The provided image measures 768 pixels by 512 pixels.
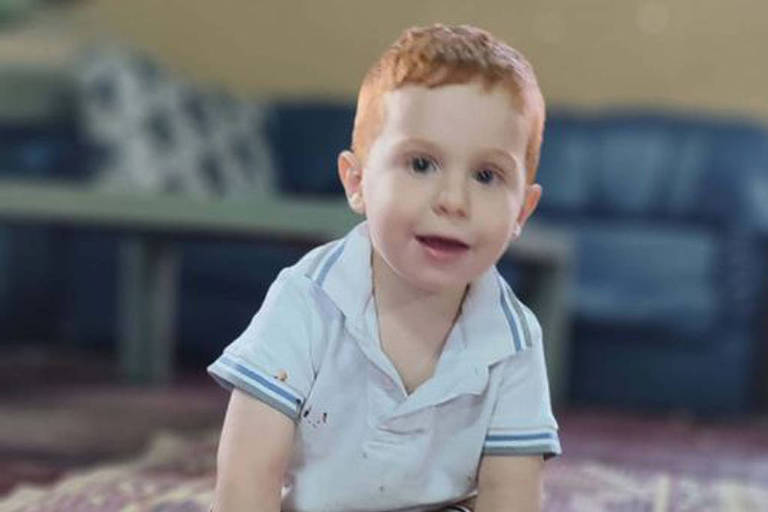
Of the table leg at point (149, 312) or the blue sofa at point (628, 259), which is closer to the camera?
the table leg at point (149, 312)

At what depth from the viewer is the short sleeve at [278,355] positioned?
1.21m

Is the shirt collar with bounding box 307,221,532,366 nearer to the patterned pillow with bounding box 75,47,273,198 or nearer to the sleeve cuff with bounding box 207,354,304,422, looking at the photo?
the sleeve cuff with bounding box 207,354,304,422

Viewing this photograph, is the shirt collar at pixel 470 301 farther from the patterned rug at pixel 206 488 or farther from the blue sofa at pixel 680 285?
the blue sofa at pixel 680 285

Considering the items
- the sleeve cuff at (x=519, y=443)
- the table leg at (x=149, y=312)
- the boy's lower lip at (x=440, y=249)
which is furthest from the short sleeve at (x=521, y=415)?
the table leg at (x=149, y=312)

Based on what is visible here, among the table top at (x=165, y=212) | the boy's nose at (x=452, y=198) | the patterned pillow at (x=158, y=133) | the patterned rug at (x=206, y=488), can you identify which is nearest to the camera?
the boy's nose at (x=452, y=198)

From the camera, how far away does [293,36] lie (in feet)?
14.8

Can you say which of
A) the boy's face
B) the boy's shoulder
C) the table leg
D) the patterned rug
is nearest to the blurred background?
the table leg

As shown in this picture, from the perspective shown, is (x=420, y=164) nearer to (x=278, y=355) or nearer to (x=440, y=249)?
(x=440, y=249)

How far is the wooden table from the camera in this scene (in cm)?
281

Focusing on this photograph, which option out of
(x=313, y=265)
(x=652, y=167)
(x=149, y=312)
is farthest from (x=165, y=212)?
(x=313, y=265)

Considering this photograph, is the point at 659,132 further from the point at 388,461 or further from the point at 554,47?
the point at 388,461

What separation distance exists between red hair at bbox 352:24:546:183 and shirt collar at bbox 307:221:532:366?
85 millimetres

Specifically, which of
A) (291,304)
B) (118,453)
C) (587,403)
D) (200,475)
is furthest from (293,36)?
(291,304)

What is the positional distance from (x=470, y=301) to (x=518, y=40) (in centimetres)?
314
